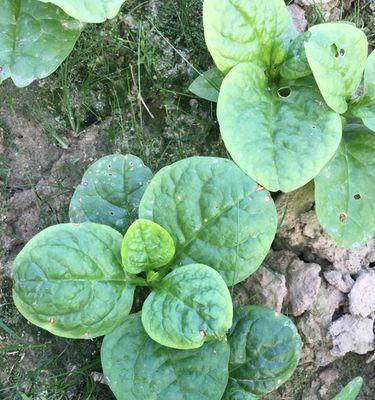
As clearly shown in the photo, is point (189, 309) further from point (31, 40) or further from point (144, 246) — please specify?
point (31, 40)

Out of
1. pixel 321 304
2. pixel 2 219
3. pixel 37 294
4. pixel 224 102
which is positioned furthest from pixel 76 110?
pixel 321 304

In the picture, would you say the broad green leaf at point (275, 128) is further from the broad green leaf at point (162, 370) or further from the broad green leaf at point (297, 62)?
the broad green leaf at point (162, 370)

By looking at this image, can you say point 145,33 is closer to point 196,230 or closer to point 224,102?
point 224,102

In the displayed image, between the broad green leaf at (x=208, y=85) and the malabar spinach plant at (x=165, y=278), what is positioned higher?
the broad green leaf at (x=208, y=85)

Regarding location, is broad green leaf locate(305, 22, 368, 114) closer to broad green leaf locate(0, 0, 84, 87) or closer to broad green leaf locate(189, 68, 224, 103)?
broad green leaf locate(189, 68, 224, 103)

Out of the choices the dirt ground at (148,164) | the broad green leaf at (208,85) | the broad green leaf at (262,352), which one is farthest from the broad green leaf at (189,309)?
the broad green leaf at (208,85)

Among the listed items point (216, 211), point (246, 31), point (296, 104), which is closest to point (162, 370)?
point (216, 211)
